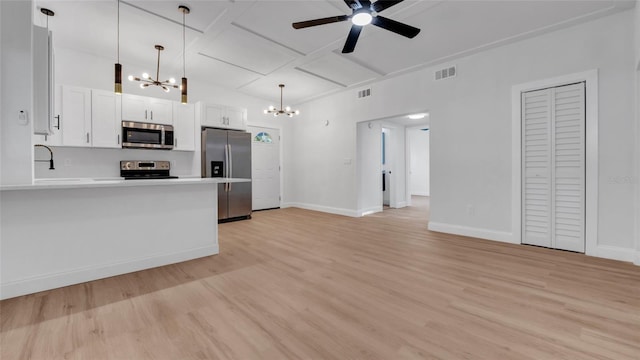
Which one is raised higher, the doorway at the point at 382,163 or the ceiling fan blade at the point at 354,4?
the ceiling fan blade at the point at 354,4

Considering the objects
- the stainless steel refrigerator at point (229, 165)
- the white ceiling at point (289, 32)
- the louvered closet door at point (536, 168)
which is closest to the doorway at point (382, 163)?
the white ceiling at point (289, 32)

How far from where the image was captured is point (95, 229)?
2.52 meters

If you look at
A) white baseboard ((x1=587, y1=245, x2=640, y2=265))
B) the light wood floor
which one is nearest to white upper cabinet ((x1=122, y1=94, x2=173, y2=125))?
the light wood floor

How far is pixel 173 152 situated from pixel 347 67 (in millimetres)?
3906

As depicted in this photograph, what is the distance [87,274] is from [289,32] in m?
3.69

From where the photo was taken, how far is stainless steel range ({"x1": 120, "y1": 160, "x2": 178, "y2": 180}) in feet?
15.4

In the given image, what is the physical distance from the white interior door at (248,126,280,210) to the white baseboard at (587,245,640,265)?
6.09 m

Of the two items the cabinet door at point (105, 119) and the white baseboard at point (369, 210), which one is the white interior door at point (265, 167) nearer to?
the white baseboard at point (369, 210)

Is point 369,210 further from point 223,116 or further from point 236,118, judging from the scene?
point 223,116

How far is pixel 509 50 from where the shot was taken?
3787 mm

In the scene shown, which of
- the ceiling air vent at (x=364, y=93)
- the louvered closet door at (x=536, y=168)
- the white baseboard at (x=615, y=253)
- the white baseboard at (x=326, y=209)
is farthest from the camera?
the white baseboard at (x=326, y=209)

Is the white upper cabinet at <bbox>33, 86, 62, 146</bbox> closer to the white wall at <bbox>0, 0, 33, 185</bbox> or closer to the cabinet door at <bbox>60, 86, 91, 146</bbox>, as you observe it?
the cabinet door at <bbox>60, 86, 91, 146</bbox>

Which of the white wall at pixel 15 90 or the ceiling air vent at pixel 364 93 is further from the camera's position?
the ceiling air vent at pixel 364 93

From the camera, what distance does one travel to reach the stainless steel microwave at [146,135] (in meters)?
4.50
